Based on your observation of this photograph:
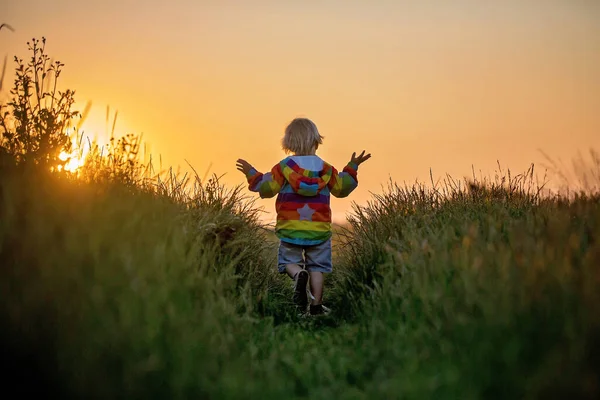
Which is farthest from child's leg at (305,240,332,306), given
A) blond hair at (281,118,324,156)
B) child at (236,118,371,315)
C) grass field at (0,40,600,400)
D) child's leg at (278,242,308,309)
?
grass field at (0,40,600,400)

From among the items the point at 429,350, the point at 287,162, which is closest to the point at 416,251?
the point at 429,350

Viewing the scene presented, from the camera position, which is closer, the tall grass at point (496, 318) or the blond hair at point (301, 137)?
the tall grass at point (496, 318)

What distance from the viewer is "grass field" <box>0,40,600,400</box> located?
10.2ft

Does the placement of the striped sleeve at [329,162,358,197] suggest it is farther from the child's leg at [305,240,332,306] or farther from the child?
the child's leg at [305,240,332,306]

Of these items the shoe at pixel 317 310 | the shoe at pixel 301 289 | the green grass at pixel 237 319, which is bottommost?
the green grass at pixel 237 319

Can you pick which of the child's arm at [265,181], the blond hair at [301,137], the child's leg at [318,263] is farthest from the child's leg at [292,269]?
the blond hair at [301,137]

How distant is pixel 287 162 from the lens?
6711mm

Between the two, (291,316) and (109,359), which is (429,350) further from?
(291,316)

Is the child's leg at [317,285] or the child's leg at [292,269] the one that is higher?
the child's leg at [292,269]

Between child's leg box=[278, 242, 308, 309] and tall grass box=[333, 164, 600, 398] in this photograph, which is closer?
tall grass box=[333, 164, 600, 398]

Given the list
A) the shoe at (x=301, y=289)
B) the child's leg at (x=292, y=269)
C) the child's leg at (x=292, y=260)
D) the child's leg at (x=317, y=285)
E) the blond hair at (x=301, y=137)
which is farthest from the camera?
the blond hair at (x=301, y=137)

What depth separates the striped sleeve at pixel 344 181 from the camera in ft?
22.3

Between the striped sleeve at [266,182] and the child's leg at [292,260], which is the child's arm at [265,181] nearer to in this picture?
the striped sleeve at [266,182]

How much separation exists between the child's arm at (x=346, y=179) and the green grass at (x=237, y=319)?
6.71 ft
